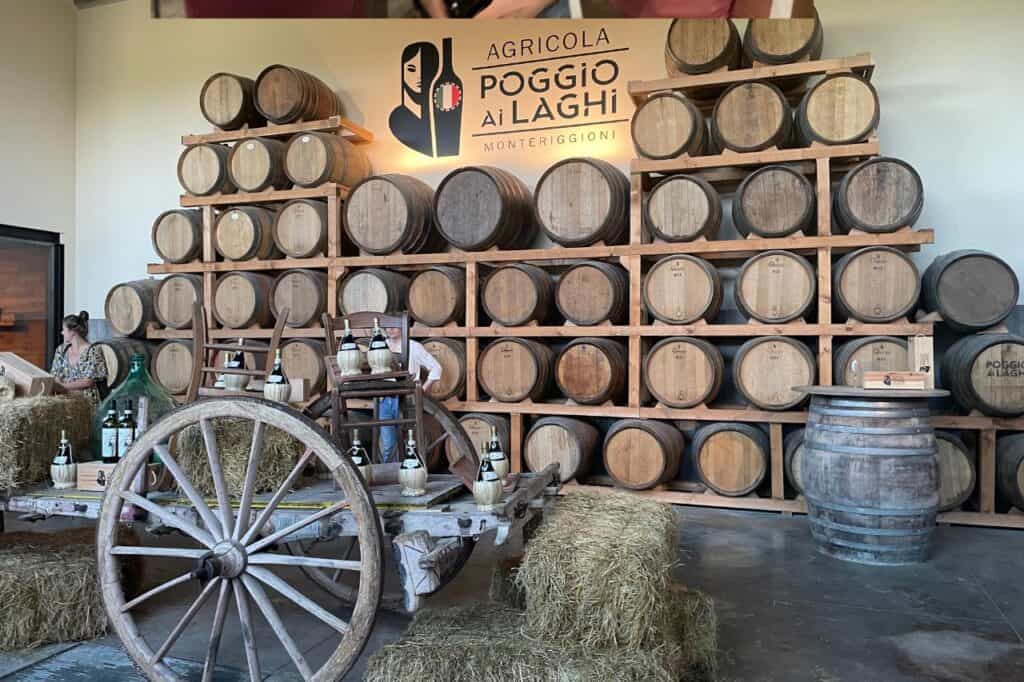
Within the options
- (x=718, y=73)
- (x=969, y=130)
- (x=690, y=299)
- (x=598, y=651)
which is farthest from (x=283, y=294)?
(x=969, y=130)

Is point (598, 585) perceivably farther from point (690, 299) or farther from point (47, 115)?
point (47, 115)

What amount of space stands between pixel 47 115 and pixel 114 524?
24.2 feet

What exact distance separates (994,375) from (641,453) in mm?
2299

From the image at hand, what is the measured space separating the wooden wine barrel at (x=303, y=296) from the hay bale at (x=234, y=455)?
12.3 ft

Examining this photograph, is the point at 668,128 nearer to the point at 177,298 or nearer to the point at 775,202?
the point at 775,202

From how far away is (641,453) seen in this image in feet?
18.4

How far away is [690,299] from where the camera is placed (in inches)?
222

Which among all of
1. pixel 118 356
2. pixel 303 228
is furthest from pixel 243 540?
pixel 118 356

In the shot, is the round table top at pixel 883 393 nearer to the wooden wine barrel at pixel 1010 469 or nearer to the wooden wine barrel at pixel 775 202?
the wooden wine barrel at pixel 1010 469

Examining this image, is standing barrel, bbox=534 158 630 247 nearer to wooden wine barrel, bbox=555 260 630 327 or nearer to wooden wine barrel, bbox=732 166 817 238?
wooden wine barrel, bbox=555 260 630 327

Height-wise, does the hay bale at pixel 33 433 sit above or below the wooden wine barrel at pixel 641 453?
above

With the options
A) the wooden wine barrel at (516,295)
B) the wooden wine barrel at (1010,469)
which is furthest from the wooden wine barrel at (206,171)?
the wooden wine barrel at (1010,469)

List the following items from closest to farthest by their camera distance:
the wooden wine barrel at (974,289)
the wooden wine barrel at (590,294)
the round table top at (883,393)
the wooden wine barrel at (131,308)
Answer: the round table top at (883,393), the wooden wine barrel at (974,289), the wooden wine barrel at (590,294), the wooden wine barrel at (131,308)

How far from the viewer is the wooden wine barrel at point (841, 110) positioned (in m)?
5.37
